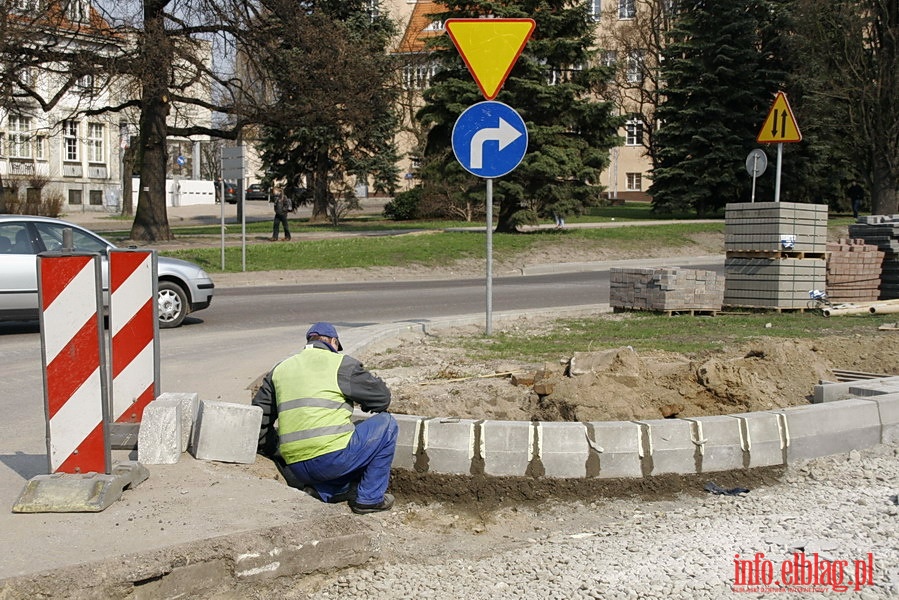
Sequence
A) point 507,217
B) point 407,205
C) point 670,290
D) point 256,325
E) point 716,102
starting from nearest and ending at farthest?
point 670,290
point 256,325
point 507,217
point 716,102
point 407,205

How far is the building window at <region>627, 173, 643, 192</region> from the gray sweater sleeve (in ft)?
218

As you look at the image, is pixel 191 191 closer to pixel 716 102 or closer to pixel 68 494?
pixel 716 102

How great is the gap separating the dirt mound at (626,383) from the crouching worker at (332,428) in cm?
125

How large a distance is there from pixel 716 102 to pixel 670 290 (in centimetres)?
3210

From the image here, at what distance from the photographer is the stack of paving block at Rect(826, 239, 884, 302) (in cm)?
1484

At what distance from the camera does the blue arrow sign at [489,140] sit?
33.3 ft

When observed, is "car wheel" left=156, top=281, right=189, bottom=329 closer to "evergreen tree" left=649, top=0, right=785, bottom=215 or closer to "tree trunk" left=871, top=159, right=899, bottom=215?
"tree trunk" left=871, top=159, right=899, bottom=215

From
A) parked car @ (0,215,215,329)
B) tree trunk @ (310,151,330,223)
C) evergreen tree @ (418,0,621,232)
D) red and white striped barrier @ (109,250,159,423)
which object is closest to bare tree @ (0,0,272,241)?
evergreen tree @ (418,0,621,232)

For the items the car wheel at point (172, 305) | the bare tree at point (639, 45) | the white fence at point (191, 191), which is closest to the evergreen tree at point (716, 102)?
the bare tree at point (639, 45)

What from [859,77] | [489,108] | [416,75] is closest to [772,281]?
[489,108]

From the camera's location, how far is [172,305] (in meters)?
13.4

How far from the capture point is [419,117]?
33344mm

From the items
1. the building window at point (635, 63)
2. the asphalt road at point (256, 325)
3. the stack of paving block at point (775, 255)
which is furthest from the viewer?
the building window at point (635, 63)

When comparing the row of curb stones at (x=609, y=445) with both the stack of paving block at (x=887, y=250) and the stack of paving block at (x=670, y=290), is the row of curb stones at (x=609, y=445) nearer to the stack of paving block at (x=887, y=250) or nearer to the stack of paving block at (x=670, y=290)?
the stack of paving block at (x=670, y=290)
